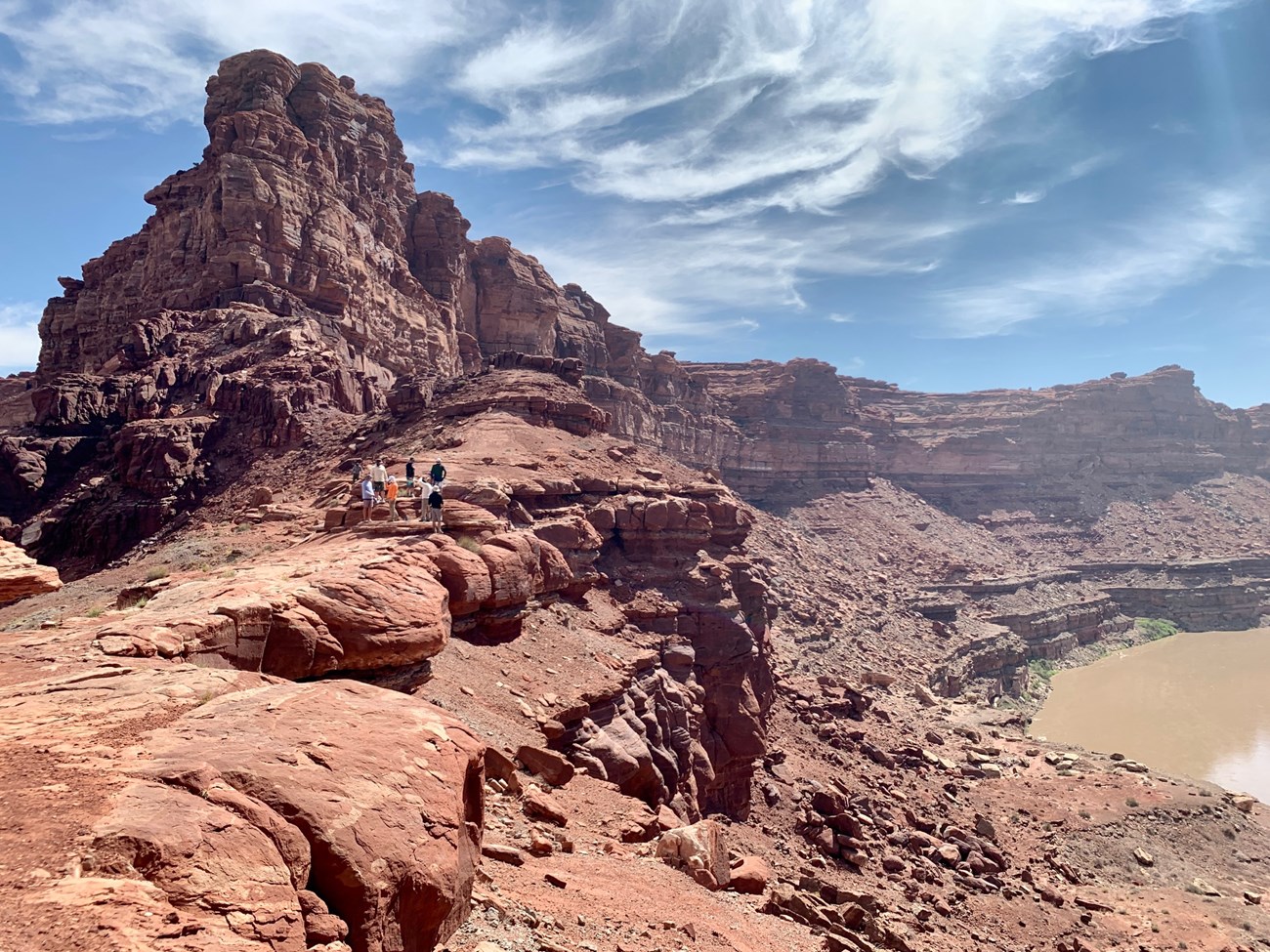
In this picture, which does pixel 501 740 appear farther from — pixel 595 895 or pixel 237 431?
pixel 237 431

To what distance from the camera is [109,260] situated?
41625 millimetres

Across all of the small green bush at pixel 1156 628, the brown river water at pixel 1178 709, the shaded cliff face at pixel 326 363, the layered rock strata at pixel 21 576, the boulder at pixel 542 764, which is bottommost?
the brown river water at pixel 1178 709

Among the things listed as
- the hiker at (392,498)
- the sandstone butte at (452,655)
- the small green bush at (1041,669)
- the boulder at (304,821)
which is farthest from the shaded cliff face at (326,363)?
the small green bush at (1041,669)

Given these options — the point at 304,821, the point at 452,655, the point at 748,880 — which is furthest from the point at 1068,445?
the point at 304,821

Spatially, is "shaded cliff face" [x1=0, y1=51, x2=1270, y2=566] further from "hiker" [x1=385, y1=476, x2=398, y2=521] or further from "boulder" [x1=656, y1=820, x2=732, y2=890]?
"boulder" [x1=656, y1=820, x2=732, y2=890]

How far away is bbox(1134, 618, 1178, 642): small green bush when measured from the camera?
57.8 meters

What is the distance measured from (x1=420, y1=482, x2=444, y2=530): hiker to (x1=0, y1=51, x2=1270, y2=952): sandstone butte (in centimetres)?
38

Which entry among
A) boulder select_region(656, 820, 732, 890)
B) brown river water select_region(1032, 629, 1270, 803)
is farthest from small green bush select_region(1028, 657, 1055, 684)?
boulder select_region(656, 820, 732, 890)

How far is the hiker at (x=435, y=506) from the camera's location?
13680 mm

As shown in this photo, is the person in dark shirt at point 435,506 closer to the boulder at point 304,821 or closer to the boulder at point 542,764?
the boulder at point 542,764

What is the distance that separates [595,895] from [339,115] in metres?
51.9

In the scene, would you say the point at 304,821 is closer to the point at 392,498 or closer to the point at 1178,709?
the point at 392,498

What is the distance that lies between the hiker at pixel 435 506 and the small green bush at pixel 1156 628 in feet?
212

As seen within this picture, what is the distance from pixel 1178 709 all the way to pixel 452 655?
153 ft
